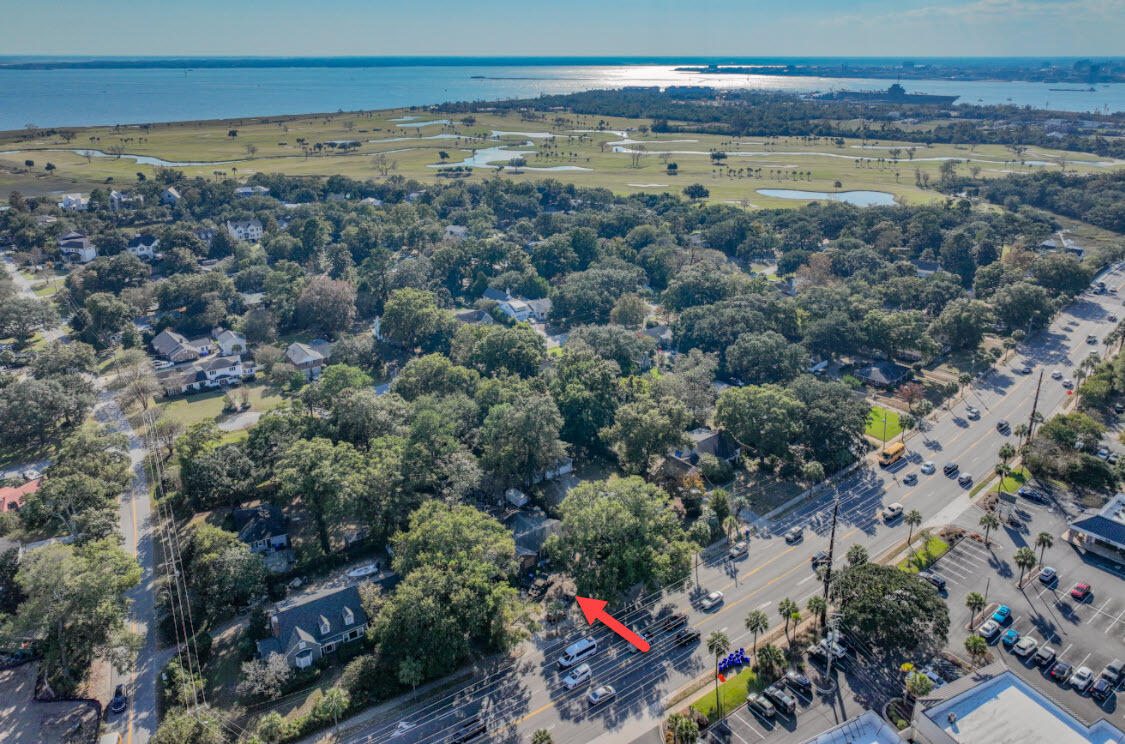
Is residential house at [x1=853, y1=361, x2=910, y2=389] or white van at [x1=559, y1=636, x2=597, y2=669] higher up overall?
residential house at [x1=853, y1=361, x2=910, y2=389]

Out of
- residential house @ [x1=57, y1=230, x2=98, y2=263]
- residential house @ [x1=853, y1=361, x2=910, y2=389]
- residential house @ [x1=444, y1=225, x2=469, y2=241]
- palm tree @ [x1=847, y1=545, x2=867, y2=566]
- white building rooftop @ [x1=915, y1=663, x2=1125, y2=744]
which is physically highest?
residential house @ [x1=444, y1=225, x2=469, y2=241]

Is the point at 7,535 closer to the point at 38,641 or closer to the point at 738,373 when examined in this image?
the point at 38,641

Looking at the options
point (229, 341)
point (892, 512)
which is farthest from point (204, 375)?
point (892, 512)

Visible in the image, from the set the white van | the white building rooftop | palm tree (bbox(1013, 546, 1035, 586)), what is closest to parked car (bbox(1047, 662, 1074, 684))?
the white building rooftop

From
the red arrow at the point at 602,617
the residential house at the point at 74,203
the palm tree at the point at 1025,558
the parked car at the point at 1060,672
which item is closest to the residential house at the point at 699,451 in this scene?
the red arrow at the point at 602,617

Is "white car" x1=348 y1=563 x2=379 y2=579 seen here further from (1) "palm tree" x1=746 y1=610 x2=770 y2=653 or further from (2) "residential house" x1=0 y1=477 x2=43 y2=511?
(2) "residential house" x1=0 y1=477 x2=43 y2=511

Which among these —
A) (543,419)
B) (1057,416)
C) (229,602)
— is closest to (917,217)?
(1057,416)
